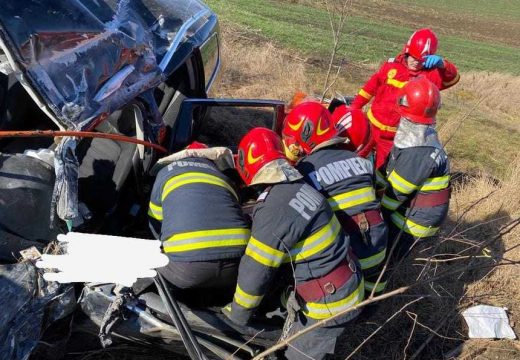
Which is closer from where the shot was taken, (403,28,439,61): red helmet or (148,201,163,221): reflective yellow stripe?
(148,201,163,221): reflective yellow stripe

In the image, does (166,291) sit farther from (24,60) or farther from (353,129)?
(353,129)

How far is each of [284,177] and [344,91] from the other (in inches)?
288

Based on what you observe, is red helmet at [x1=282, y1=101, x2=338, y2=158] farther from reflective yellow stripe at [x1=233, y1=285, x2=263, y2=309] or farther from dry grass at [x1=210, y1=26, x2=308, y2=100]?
dry grass at [x1=210, y1=26, x2=308, y2=100]

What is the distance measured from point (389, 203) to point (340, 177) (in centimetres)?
85

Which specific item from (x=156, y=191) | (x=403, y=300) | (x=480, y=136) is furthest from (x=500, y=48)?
(x=156, y=191)

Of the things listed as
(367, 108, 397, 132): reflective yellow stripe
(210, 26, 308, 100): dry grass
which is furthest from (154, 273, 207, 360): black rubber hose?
(210, 26, 308, 100): dry grass

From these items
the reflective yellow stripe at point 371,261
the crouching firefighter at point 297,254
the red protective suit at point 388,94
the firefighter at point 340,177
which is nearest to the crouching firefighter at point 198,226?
the crouching firefighter at point 297,254

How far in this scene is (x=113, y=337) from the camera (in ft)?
7.88

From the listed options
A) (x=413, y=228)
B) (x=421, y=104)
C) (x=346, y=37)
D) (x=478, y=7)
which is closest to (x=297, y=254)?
(x=413, y=228)

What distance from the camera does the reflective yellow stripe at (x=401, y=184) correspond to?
11.0ft

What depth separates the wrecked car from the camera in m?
2.12

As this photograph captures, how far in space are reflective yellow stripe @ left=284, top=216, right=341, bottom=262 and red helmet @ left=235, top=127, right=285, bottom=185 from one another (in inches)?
17.1

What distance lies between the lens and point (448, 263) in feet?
15.2

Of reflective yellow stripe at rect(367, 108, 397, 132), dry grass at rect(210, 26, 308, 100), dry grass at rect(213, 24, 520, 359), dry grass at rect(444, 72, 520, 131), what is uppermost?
reflective yellow stripe at rect(367, 108, 397, 132)
